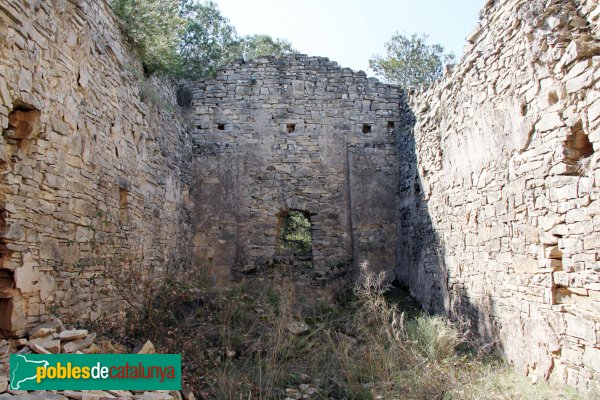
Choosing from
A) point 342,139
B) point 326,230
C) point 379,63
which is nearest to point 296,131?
point 342,139

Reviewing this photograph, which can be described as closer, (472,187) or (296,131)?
(472,187)

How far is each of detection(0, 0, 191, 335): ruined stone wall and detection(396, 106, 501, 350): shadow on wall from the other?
4471 millimetres

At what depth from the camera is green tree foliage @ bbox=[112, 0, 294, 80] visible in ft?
25.3

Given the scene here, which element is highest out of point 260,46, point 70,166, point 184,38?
point 260,46

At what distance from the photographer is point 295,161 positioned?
10.9 m

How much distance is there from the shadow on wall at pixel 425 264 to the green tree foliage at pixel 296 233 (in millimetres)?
3252

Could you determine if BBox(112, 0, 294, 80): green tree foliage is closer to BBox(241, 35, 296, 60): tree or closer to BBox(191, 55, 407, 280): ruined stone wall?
BBox(241, 35, 296, 60): tree

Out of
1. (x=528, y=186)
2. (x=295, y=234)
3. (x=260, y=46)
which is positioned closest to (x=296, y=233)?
(x=295, y=234)

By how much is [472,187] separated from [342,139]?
15.5ft

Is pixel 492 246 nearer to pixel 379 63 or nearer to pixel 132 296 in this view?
pixel 132 296

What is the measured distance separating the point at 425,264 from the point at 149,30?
6.14 meters

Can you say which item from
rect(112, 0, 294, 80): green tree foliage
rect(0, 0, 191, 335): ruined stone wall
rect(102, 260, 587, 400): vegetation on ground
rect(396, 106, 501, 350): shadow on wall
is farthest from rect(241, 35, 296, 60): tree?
rect(102, 260, 587, 400): vegetation on ground

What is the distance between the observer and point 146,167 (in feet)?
25.4

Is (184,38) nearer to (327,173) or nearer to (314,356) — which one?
(327,173)
